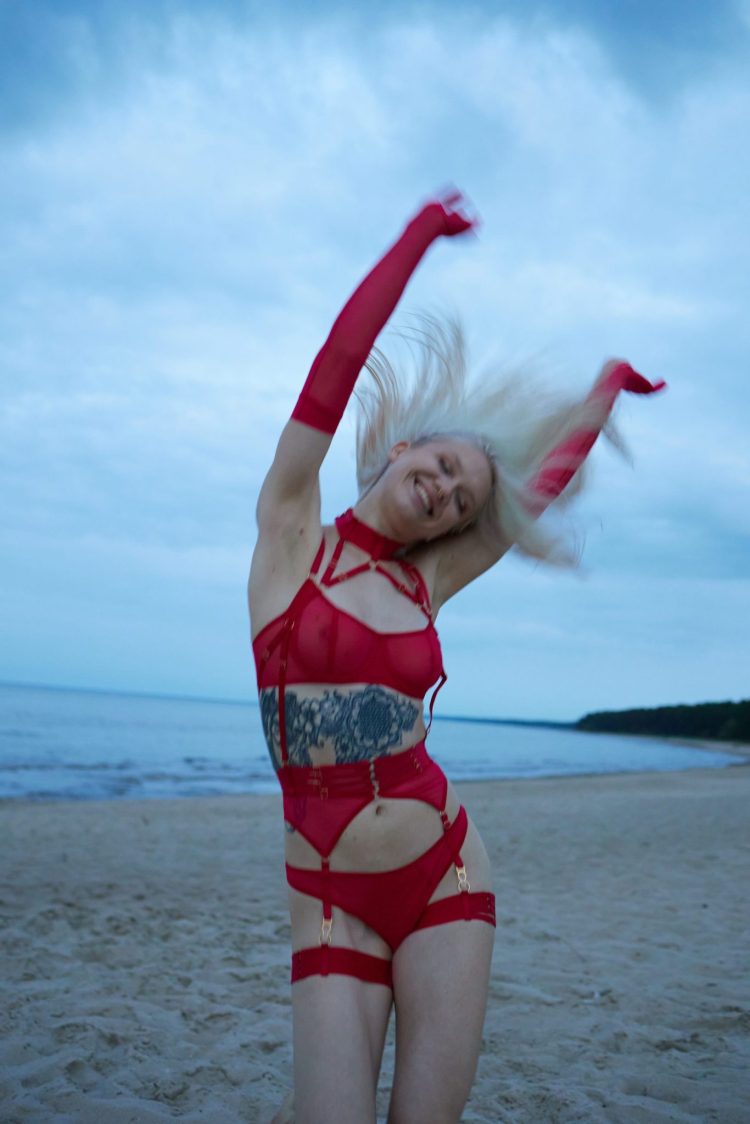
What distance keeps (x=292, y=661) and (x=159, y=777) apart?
20503 mm

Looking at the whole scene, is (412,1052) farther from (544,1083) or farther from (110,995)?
(110,995)

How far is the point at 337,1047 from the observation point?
2422 millimetres

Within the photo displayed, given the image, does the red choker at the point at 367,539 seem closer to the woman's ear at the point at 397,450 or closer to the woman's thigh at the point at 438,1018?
the woman's ear at the point at 397,450

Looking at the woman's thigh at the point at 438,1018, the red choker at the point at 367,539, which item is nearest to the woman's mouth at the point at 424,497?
the red choker at the point at 367,539

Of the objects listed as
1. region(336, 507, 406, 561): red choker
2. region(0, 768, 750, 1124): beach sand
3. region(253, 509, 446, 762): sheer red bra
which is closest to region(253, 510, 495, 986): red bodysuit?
region(253, 509, 446, 762): sheer red bra

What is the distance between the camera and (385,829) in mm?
2674

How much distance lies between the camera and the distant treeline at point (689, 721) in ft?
220

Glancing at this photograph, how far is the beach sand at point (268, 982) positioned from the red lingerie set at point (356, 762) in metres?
1.80

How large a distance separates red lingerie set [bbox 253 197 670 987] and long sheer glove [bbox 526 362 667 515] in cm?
75

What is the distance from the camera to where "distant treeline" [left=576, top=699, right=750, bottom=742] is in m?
66.9

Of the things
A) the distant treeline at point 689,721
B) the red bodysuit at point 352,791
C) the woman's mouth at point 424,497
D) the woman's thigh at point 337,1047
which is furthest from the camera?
the distant treeline at point 689,721

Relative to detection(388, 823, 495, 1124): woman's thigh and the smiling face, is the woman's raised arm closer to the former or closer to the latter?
the smiling face

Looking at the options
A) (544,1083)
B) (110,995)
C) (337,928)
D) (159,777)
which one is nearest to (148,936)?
(110,995)

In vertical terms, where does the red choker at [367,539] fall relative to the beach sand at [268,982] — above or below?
above
